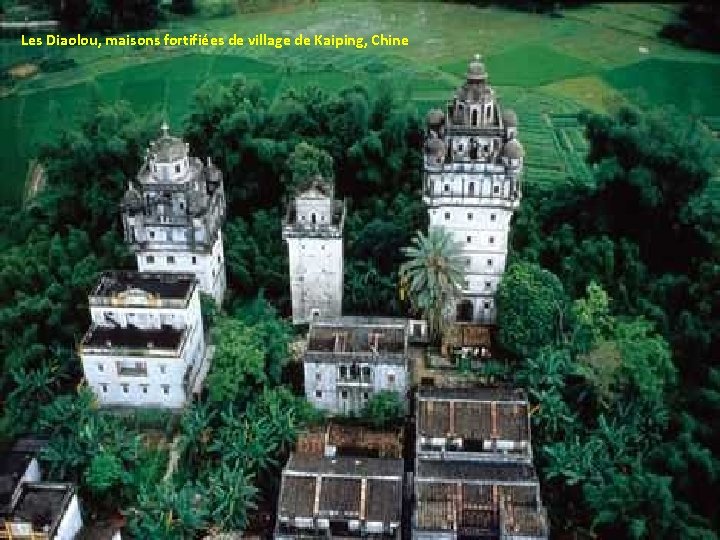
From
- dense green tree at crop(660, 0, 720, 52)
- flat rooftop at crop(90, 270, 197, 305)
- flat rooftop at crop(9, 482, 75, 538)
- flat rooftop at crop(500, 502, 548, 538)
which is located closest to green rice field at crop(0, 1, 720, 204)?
dense green tree at crop(660, 0, 720, 52)

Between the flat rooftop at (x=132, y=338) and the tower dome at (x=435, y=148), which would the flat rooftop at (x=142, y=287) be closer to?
the flat rooftop at (x=132, y=338)

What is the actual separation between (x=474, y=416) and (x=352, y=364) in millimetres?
5618

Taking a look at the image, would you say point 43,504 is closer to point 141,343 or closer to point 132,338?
point 141,343

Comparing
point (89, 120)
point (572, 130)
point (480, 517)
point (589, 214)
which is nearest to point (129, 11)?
point (89, 120)

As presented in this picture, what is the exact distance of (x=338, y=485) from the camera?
37906 mm

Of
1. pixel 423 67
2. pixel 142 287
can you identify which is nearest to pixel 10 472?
pixel 142 287

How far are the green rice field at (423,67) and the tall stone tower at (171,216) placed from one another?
24.3 metres

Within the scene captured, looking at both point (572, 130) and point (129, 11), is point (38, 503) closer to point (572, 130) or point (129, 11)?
point (572, 130)

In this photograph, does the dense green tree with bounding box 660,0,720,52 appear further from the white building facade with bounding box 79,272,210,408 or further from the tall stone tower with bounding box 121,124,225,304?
the white building facade with bounding box 79,272,210,408

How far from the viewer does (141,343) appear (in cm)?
4203

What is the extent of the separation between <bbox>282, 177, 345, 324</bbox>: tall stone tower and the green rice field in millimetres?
24808

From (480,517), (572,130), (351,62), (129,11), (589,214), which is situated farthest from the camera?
(129,11)

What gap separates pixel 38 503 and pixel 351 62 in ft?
171

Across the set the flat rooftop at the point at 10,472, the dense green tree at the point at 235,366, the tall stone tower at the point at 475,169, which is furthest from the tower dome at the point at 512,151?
the flat rooftop at the point at 10,472
